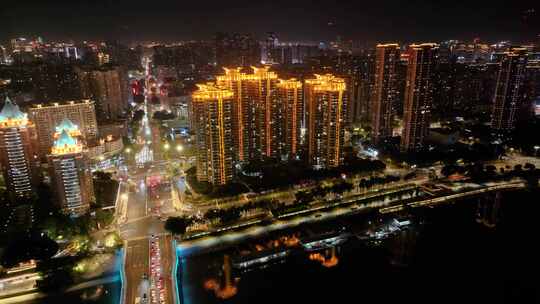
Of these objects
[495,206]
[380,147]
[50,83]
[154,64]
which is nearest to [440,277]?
[495,206]

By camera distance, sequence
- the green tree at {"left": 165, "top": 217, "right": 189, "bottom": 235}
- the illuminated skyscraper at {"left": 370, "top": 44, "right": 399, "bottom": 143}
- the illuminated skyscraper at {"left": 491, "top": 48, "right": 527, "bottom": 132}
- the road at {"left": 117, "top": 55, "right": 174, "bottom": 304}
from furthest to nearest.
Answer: the illuminated skyscraper at {"left": 491, "top": 48, "right": 527, "bottom": 132} < the illuminated skyscraper at {"left": 370, "top": 44, "right": 399, "bottom": 143} < the green tree at {"left": 165, "top": 217, "right": 189, "bottom": 235} < the road at {"left": 117, "top": 55, "right": 174, "bottom": 304}

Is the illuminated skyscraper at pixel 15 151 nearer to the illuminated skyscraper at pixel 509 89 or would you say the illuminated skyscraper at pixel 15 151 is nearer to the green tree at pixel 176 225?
the green tree at pixel 176 225

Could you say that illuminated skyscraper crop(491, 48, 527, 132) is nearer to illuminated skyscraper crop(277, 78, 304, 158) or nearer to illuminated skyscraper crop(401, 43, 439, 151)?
illuminated skyscraper crop(401, 43, 439, 151)

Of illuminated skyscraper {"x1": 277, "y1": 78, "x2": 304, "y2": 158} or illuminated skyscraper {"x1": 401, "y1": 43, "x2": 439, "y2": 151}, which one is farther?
illuminated skyscraper {"x1": 401, "y1": 43, "x2": 439, "y2": 151}

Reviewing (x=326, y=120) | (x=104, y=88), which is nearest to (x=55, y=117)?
(x=104, y=88)

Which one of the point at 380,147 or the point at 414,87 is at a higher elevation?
the point at 414,87

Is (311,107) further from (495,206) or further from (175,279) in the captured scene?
(175,279)

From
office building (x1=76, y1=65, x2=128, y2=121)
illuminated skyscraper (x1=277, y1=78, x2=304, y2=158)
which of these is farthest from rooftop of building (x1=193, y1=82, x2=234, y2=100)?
office building (x1=76, y1=65, x2=128, y2=121)
